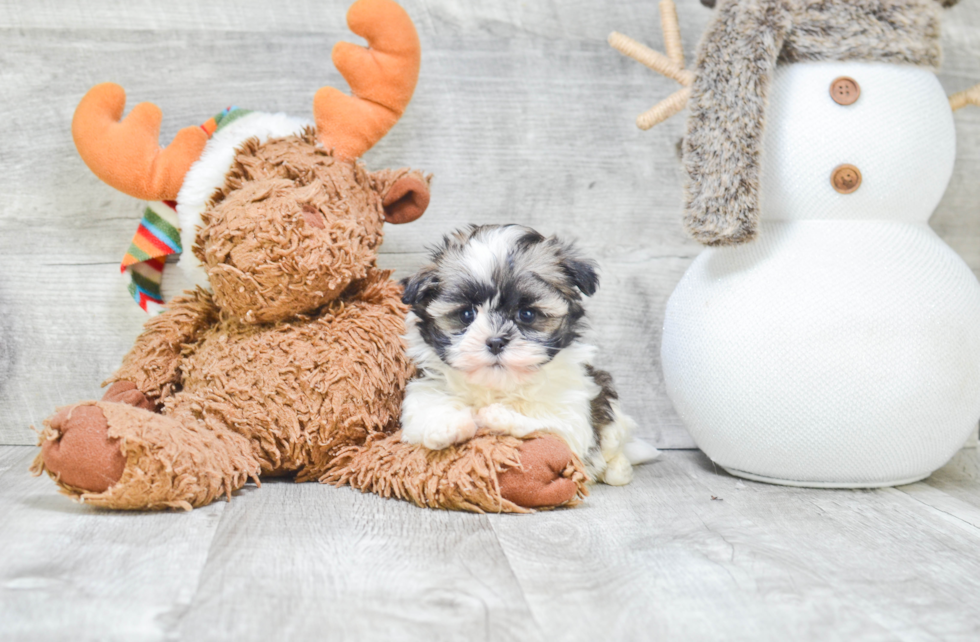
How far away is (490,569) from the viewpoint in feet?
4.06

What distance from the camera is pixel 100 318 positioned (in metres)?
2.16

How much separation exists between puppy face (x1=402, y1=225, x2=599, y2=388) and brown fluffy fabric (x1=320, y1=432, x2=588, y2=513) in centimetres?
14

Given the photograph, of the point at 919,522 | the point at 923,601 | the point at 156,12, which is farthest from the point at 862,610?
the point at 156,12

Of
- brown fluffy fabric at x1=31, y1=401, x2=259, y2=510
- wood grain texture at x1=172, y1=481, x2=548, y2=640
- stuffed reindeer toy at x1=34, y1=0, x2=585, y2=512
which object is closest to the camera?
wood grain texture at x1=172, y1=481, x2=548, y2=640

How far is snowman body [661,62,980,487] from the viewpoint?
1638 millimetres

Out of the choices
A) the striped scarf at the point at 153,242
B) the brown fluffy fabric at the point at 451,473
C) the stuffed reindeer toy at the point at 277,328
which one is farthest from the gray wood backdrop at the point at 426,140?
the brown fluffy fabric at the point at 451,473

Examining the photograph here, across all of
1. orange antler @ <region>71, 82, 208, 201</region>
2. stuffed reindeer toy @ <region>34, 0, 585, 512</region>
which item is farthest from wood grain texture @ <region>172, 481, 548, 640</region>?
orange antler @ <region>71, 82, 208, 201</region>

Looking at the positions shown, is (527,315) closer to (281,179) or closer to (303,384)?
(303,384)

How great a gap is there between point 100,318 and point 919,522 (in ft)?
6.40

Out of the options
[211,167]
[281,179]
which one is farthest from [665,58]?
[211,167]

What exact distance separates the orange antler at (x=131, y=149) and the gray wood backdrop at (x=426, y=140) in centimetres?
30

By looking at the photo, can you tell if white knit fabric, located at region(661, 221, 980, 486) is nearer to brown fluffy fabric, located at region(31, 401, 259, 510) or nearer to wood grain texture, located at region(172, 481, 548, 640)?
wood grain texture, located at region(172, 481, 548, 640)

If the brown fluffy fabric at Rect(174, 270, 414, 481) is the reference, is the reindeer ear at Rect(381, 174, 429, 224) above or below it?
above

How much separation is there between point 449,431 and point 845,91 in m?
1.04
